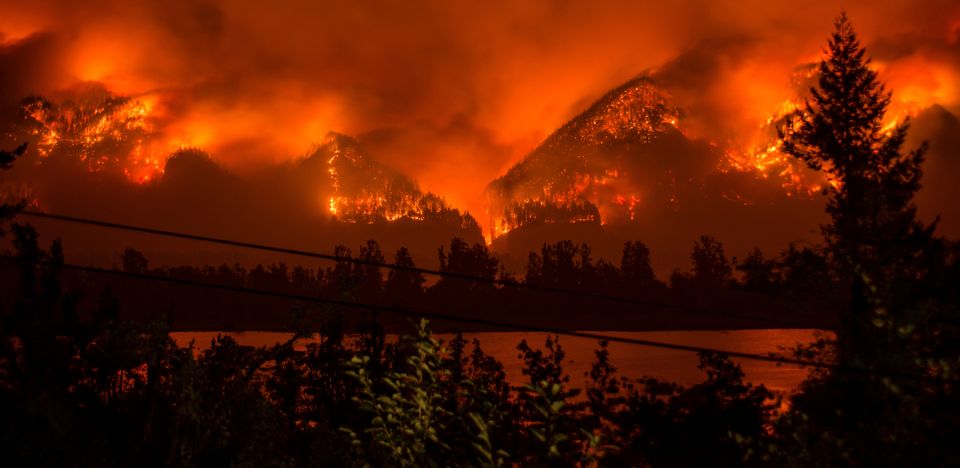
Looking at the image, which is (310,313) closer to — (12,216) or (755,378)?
(12,216)

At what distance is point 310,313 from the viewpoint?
20.4 metres

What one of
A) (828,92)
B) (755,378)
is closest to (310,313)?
(828,92)

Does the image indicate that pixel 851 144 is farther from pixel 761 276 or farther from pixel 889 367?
pixel 889 367

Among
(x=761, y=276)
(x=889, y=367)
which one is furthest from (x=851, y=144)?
(x=889, y=367)

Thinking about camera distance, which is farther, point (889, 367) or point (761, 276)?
point (761, 276)

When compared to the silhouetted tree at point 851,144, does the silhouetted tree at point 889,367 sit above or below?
below

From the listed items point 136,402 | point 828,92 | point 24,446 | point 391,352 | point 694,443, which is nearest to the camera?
point 24,446

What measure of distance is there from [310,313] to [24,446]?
26.4ft

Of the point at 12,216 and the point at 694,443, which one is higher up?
the point at 12,216

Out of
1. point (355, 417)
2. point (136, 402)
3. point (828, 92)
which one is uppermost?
point (828, 92)

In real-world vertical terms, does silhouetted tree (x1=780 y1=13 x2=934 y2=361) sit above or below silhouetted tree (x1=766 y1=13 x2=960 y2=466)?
above

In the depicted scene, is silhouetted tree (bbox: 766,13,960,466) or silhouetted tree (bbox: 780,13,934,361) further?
silhouetted tree (bbox: 780,13,934,361)

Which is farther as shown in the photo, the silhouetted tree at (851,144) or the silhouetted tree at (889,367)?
the silhouetted tree at (851,144)

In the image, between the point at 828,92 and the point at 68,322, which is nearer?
the point at 68,322
